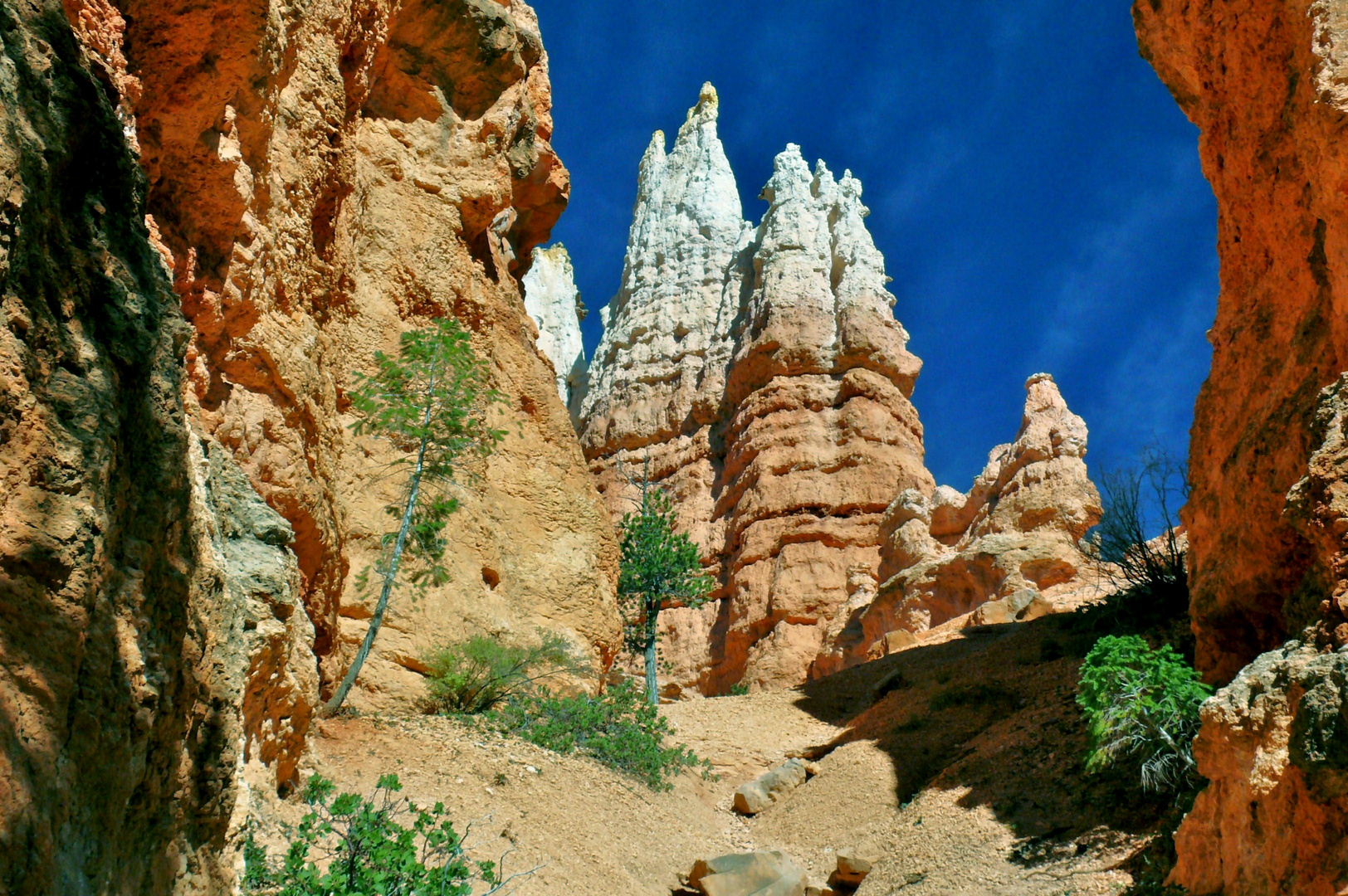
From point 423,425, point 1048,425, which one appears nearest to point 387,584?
point 423,425

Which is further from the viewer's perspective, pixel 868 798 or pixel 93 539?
pixel 868 798

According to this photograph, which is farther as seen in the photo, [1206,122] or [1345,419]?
[1206,122]

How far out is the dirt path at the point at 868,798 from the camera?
9422 mm

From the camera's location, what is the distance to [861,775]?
14.1 metres

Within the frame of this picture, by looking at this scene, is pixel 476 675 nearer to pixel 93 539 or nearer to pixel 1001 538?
pixel 93 539

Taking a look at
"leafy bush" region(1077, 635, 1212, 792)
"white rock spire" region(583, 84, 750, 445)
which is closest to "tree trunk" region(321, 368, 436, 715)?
"leafy bush" region(1077, 635, 1212, 792)

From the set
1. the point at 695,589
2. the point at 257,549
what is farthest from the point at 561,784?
the point at 695,589

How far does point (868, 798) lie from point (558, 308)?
48.0 m

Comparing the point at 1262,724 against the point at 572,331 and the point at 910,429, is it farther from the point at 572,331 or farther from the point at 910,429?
the point at 572,331

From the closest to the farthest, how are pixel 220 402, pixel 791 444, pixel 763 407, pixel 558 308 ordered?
1. pixel 220 402
2. pixel 791 444
3. pixel 763 407
4. pixel 558 308

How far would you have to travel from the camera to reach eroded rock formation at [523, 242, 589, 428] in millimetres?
55656

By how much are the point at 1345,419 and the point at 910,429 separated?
1241 inches

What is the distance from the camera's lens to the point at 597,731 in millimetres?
13531

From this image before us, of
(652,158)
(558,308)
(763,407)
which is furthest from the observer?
(558,308)
